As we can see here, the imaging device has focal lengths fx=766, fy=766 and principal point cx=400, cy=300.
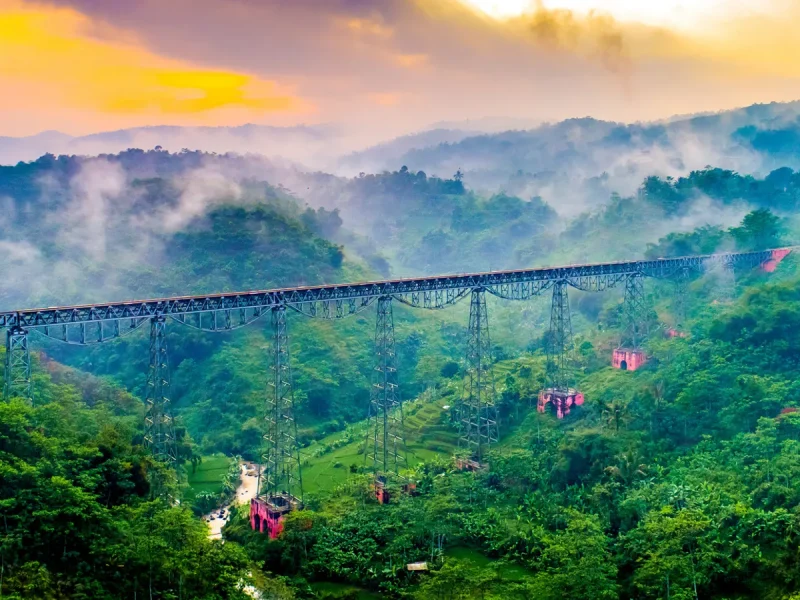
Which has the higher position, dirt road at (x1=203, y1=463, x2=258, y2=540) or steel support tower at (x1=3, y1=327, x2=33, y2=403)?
steel support tower at (x1=3, y1=327, x2=33, y2=403)

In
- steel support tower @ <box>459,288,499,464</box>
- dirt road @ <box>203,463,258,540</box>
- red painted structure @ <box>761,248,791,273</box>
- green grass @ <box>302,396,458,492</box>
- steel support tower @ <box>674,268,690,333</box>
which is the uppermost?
red painted structure @ <box>761,248,791,273</box>

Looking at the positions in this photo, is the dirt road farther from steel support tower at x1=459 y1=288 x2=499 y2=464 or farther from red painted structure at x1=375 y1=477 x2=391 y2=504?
steel support tower at x1=459 y1=288 x2=499 y2=464

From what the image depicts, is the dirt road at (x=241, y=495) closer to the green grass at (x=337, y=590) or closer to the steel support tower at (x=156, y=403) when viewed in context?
the steel support tower at (x=156, y=403)

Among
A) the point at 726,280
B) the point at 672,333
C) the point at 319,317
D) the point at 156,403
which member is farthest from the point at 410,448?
the point at 726,280

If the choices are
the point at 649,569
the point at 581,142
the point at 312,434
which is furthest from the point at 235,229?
the point at 581,142

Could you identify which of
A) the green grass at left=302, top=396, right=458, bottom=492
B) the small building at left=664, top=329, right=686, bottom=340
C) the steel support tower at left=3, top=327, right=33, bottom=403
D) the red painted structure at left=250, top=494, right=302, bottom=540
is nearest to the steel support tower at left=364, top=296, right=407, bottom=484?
the green grass at left=302, top=396, right=458, bottom=492

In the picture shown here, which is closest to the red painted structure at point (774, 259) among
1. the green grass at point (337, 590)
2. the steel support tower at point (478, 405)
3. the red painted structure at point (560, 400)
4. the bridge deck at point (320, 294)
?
the bridge deck at point (320, 294)

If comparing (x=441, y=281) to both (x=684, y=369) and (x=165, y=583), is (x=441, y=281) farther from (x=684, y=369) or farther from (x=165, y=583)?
(x=165, y=583)
